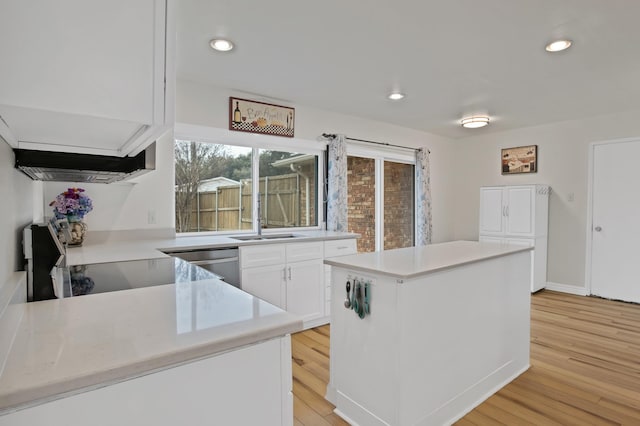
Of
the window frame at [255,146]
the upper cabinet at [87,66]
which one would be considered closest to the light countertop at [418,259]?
the upper cabinet at [87,66]

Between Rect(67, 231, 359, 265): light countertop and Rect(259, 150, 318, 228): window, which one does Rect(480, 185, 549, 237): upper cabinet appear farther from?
Rect(67, 231, 359, 265): light countertop

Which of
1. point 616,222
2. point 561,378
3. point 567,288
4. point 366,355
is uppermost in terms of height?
point 616,222

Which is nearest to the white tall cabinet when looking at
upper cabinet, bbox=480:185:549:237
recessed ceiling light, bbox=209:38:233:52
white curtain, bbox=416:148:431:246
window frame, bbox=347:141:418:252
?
upper cabinet, bbox=480:185:549:237

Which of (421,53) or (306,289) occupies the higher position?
(421,53)

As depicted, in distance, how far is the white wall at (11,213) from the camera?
1052 mm

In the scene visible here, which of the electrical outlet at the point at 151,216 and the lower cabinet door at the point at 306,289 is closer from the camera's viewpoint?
the electrical outlet at the point at 151,216

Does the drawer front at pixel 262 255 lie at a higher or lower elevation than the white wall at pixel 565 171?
lower

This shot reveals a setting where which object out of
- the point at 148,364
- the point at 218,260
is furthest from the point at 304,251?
the point at 148,364

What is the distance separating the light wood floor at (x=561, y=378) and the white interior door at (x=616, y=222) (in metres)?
0.73

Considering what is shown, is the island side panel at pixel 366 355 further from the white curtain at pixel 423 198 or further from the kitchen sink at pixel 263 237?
the white curtain at pixel 423 198

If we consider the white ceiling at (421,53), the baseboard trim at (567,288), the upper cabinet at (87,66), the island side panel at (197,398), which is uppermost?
the white ceiling at (421,53)

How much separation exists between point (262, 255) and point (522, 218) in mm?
3777

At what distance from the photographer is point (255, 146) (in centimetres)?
380

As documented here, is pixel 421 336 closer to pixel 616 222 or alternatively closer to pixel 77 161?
pixel 77 161
